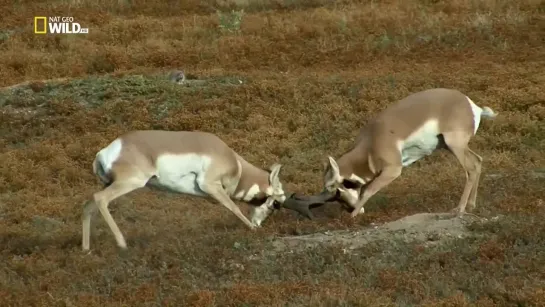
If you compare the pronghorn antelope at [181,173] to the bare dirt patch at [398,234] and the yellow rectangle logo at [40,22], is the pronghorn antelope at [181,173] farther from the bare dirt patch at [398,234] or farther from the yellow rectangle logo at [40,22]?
the yellow rectangle logo at [40,22]

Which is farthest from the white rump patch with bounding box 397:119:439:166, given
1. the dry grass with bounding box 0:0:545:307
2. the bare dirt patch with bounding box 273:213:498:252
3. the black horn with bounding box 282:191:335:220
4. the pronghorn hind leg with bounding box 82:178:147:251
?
the pronghorn hind leg with bounding box 82:178:147:251

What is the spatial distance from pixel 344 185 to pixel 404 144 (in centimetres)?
102

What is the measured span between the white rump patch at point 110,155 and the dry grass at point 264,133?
1022mm

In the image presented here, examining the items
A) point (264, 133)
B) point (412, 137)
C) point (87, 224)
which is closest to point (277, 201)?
→ point (412, 137)

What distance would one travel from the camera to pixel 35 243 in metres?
12.4

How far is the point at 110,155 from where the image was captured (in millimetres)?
11906

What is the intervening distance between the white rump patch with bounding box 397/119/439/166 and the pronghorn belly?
2.70 meters

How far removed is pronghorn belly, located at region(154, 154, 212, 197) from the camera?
1203cm

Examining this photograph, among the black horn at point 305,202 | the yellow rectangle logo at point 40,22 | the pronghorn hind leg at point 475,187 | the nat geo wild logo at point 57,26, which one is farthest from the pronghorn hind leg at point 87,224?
the yellow rectangle logo at point 40,22

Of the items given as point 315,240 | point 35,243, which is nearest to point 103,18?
point 35,243

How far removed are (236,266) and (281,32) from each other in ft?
65.3

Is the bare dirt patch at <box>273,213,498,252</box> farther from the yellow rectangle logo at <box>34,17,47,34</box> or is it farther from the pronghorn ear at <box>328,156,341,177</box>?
the yellow rectangle logo at <box>34,17,47,34</box>

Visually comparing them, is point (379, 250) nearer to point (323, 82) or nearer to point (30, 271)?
point (30, 271)

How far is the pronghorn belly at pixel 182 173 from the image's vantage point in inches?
474
